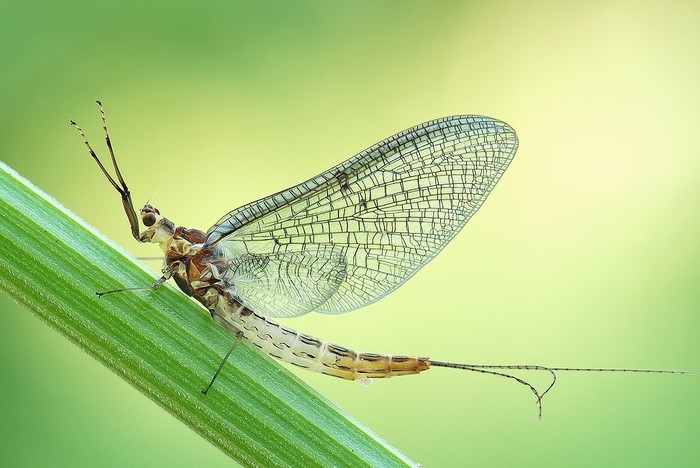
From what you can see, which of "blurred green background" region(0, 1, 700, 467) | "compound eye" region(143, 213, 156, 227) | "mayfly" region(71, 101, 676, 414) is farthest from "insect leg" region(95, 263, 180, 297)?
"blurred green background" region(0, 1, 700, 467)

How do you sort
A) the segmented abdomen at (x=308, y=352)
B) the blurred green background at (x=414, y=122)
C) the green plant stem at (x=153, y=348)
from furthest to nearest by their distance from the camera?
the blurred green background at (x=414, y=122)
the segmented abdomen at (x=308, y=352)
the green plant stem at (x=153, y=348)

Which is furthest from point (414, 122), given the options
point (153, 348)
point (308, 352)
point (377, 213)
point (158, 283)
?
point (153, 348)

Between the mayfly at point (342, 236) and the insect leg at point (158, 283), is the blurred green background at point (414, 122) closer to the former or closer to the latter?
the mayfly at point (342, 236)

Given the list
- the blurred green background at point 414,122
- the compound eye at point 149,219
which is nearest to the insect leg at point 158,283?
the compound eye at point 149,219

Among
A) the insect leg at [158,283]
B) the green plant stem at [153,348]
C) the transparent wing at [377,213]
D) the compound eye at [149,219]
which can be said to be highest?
the transparent wing at [377,213]

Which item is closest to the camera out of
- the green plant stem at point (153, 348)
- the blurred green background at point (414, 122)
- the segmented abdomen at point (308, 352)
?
the green plant stem at point (153, 348)
